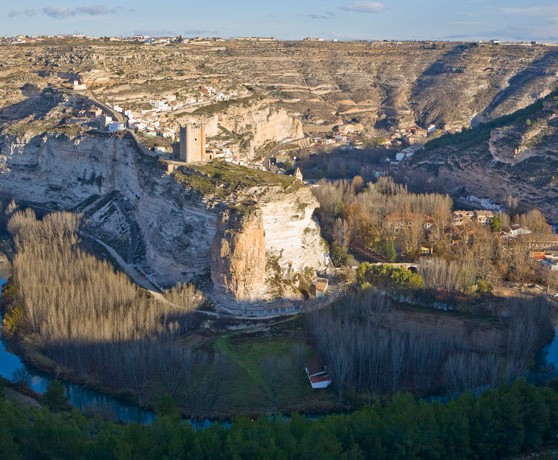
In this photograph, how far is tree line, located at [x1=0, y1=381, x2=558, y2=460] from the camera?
62.3 feet

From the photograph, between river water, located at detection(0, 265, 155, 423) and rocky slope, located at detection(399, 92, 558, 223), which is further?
rocky slope, located at detection(399, 92, 558, 223)

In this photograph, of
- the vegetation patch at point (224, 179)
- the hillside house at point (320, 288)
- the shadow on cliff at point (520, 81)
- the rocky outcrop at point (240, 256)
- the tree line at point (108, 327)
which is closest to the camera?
the tree line at point (108, 327)

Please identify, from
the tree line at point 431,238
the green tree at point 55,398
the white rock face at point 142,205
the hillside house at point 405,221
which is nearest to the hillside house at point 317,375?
the white rock face at point 142,205

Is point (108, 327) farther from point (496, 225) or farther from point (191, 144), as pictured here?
point (496, 225)

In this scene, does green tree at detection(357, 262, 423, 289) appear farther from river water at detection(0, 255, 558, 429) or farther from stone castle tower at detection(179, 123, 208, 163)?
stone castle tower at detection(179, 123, 208, 163)

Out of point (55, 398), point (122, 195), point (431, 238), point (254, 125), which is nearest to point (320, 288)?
point (431, 238)

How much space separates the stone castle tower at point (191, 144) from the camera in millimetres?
40188

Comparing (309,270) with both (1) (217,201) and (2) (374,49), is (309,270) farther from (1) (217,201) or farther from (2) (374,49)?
(2) (374,49)

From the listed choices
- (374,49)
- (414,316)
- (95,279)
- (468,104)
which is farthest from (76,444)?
(374,49)

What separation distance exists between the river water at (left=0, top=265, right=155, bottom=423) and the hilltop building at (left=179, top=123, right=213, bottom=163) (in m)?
15.1

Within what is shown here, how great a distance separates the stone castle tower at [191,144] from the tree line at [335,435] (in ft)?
69.9

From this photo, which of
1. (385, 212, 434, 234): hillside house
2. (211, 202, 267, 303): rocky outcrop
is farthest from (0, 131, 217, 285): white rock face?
(385, 212, 434, 234): hillside house

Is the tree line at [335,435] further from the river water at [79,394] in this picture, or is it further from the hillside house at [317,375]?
the hillside house at [317,375]

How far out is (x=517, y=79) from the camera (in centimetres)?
9100
